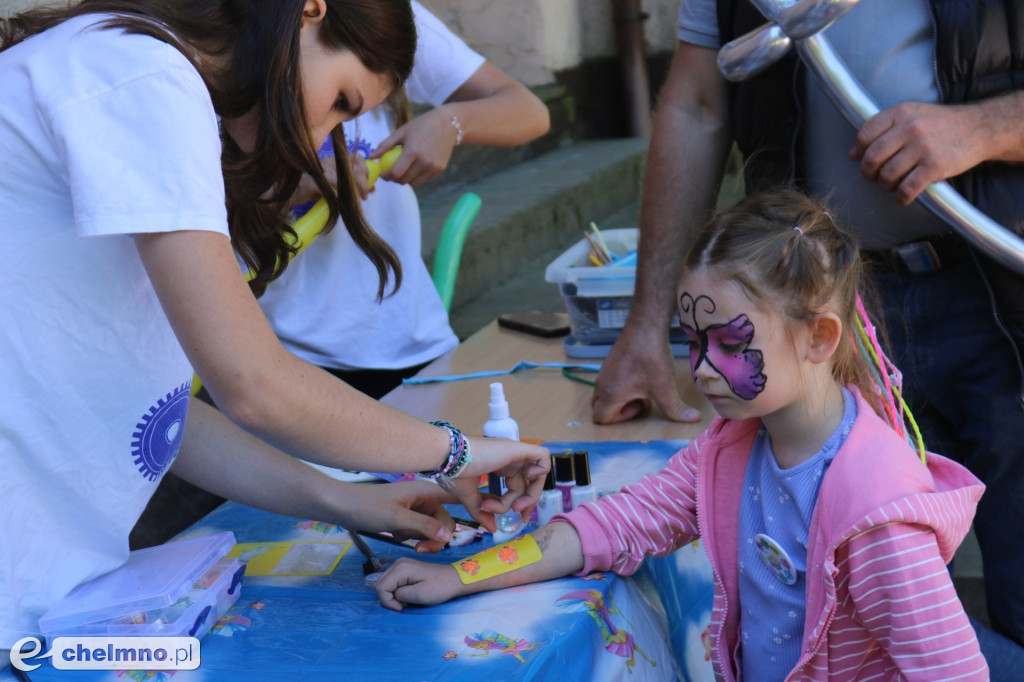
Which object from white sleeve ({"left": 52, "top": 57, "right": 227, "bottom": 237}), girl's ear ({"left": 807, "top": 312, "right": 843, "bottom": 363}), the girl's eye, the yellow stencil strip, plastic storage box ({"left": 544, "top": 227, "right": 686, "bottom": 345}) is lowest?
plastic storage box ({"left": 544, "top": 227, "right": 686, "bottom": 345})

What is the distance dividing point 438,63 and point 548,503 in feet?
4.44

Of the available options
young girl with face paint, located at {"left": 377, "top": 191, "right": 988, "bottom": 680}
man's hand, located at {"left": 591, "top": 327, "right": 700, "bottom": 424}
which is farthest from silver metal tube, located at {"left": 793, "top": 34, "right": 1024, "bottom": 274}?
man's hand, located at {"left": 591, "top": 327, "right": 700, "bottom": 424}

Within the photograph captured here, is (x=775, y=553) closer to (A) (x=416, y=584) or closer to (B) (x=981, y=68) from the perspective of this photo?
(A) (x=416, y=584)

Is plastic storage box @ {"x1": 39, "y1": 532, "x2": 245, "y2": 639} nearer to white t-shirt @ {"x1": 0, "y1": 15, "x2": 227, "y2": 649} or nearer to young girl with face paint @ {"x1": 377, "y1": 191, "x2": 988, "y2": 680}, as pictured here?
white t-shirt @ {"x1": 0, "y1": 15, "x2": 227, "y2": 649}

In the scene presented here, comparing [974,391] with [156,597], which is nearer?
[156,597]

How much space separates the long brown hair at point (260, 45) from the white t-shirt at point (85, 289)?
7 centimetres

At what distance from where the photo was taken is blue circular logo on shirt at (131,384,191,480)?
3.71 feet

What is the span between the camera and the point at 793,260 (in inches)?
48.3

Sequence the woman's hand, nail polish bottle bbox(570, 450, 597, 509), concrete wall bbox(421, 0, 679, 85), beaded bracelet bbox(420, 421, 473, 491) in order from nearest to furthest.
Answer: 1. beaded bracelet bbox(420, 421, 473, 491)
2. the woman's hand
3. nail polish bottle bbox(570, 450, 597, 509)
4. concrete wall bbox(421, 0, 679, 85)

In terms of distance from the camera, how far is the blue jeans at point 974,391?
61.4 inches

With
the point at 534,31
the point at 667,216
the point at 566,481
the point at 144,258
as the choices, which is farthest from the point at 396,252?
the point at 534,31

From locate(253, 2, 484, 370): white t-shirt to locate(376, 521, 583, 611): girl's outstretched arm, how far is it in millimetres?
1005

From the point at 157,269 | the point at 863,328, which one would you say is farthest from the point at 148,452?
the point at 863,328

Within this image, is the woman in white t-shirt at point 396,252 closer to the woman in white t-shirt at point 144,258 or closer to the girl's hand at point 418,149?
the girl's hand at point 418,149
